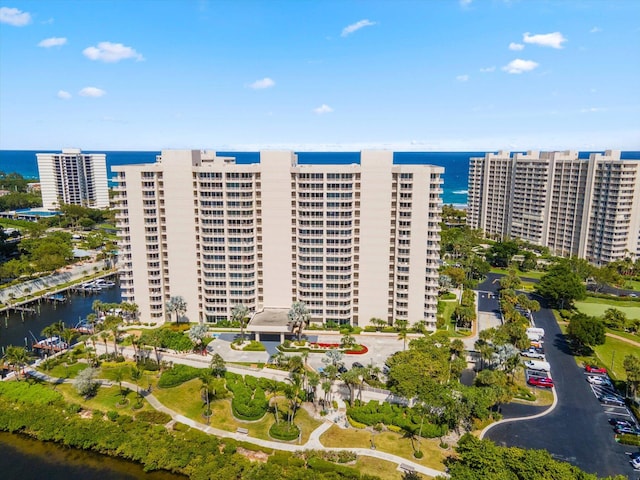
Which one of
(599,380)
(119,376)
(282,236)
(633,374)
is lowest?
(599,380)

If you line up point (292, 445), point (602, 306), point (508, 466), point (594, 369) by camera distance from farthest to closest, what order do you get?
point (602, 306) → point (594, 369) → point (292, 445) → point (508, 466)

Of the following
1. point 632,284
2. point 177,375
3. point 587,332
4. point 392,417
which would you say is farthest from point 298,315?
point 632,284

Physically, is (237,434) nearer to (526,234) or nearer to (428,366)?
(428,366)

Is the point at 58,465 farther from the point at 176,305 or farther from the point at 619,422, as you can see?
the point at 619,422

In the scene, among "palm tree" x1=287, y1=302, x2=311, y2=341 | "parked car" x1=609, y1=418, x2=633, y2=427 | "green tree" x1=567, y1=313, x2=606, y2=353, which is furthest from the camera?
"palm tree" x1=287, y1=302, x2=311, y2=341

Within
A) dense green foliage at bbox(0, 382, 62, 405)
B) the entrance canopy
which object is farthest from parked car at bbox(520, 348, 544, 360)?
dense green foliage at bbox(0, 382, 62, 405)

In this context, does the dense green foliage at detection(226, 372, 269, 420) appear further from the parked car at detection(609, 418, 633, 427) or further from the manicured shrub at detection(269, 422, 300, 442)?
the parked car at detection(609, 418, 633, 427)
